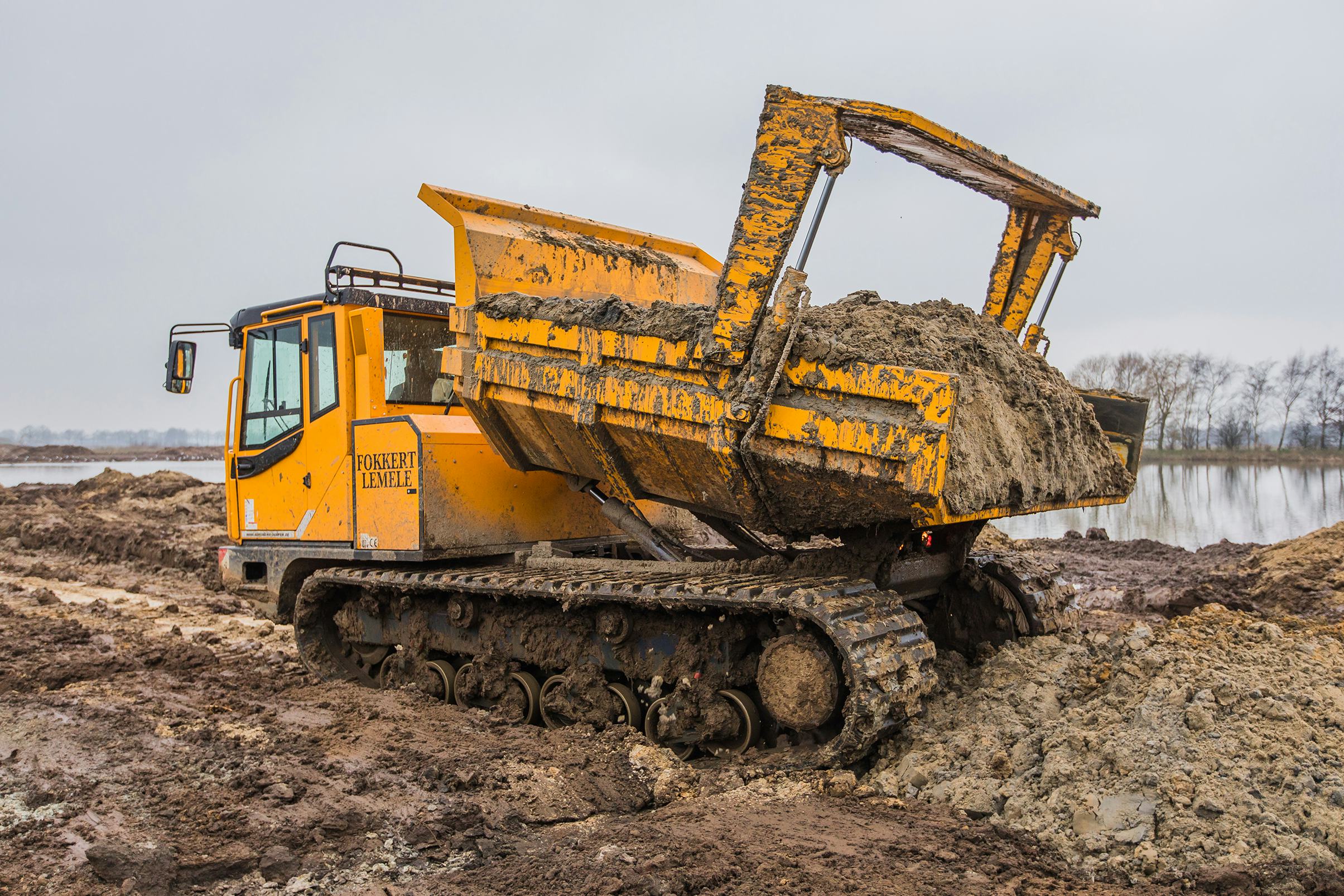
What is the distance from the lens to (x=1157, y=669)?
15.1 ft

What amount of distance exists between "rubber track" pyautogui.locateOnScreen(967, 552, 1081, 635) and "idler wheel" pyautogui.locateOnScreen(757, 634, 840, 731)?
2.08 metres

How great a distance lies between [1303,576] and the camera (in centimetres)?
933

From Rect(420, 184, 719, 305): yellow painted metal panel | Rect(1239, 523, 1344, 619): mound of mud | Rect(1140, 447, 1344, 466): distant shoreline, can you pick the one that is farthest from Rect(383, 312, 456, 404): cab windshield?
Rect(1140, 447, 1344, 466): distant shoreline

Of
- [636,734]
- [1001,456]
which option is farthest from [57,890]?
[1001,456]

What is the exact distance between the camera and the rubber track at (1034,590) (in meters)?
6.11

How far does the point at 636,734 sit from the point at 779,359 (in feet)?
6.99

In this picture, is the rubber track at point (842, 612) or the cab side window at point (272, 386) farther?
the cab side window at point (272, 386)

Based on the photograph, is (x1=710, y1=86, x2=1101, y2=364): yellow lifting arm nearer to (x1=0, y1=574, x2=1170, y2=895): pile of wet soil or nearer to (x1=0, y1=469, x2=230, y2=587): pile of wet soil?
(x1=0, y1=574, x2=1170, y2=895): pile of wet soil

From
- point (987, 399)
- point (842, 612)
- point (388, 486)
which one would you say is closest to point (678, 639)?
point (842, 612)

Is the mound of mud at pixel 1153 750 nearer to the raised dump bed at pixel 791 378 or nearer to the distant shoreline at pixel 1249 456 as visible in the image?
the raised dump bed at pixel 791 378

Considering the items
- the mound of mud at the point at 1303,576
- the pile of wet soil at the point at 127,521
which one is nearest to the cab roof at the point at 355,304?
the pile of wet soil at the point at 127,521

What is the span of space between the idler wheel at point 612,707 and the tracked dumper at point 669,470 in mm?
20

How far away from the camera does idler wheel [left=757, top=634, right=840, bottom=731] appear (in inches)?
178

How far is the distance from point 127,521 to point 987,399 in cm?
1565
